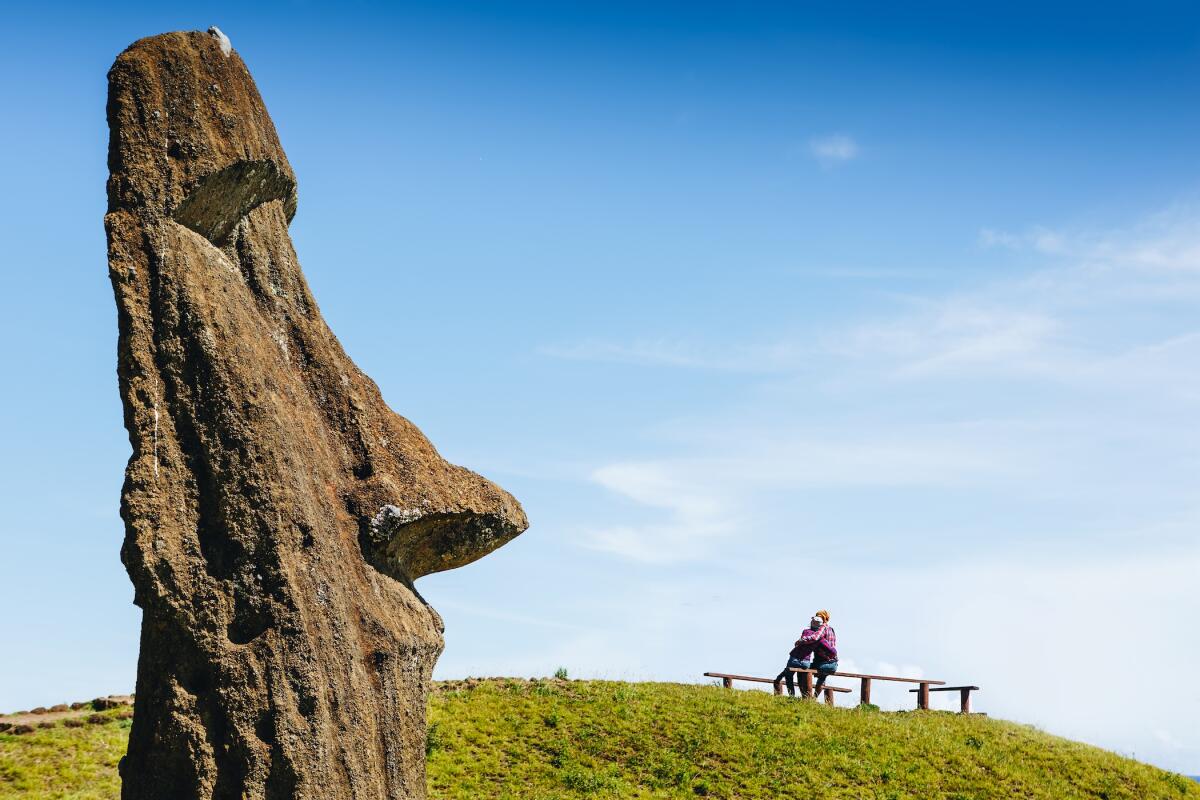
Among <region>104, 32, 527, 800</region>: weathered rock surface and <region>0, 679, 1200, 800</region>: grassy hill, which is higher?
<region>104, 32, 527, 800</region>: weathered rock surface

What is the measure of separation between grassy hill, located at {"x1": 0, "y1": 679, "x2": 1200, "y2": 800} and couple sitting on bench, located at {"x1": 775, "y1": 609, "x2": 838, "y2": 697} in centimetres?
146

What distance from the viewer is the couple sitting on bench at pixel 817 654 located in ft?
79.9

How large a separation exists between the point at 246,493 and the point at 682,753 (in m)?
12.8

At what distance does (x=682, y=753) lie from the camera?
19.5m

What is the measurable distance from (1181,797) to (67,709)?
64.1 feet

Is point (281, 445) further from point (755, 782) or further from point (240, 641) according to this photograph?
point (755, 782)

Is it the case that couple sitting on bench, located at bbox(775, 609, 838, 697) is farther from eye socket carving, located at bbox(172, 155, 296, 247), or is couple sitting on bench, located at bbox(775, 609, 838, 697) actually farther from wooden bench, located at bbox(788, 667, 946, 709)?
eye socket carving, located at bbox(172, 155, 296, 247)

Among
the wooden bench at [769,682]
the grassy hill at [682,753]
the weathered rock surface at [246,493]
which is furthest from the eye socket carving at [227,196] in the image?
the wooden bench at [769,682]

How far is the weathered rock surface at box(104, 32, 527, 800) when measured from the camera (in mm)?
8289

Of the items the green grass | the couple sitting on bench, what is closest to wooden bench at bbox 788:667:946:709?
the couple sitting on bench

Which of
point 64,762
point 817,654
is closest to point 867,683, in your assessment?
point 817,654

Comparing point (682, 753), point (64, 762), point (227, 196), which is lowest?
point (64, 762)

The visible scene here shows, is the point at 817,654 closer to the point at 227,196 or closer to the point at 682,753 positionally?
the point at 682,753

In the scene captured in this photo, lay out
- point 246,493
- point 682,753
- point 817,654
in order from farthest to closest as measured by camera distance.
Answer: point 817,654
point 682,753
point 246,493
